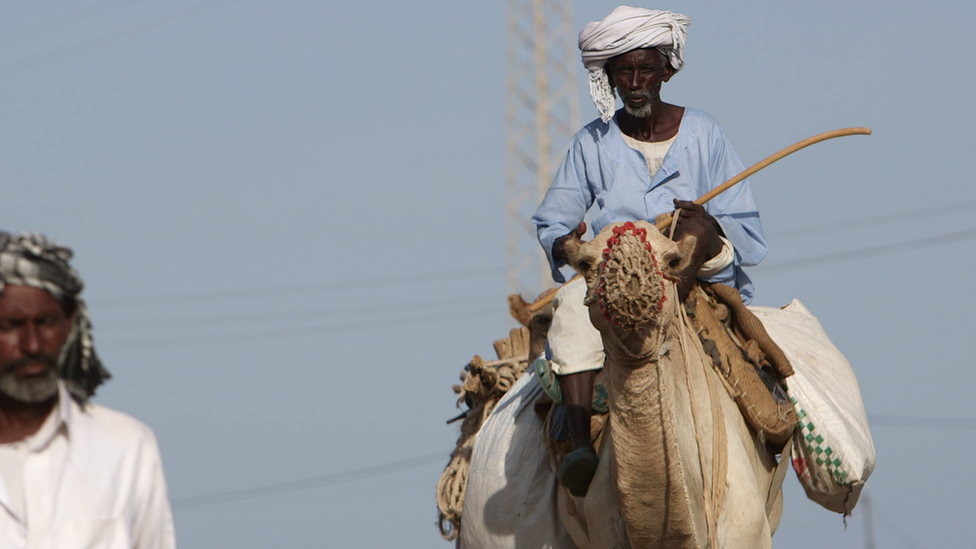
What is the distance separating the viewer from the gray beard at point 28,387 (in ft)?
14.6

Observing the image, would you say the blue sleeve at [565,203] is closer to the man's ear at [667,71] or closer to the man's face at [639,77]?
the man's face at [639,77]

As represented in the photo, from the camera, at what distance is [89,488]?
14.7 ft

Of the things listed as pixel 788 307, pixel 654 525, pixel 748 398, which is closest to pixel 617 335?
pixel 654 525

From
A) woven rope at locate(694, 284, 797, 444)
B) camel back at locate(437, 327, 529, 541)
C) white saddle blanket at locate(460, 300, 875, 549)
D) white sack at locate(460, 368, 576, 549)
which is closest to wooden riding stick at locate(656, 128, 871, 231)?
woven rope at locate(694, 284, 797, 444)

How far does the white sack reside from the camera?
840 cm

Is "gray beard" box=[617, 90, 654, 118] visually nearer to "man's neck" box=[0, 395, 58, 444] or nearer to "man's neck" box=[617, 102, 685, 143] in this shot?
"man's neck" box=[617, 102, 685, 143]

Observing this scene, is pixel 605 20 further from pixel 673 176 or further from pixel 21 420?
pixel 21 420

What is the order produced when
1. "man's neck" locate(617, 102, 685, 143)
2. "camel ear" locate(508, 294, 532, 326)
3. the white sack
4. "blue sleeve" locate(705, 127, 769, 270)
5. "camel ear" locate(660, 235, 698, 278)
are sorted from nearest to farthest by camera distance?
"camel ear" locate(660, 235, 698, 278), "blue sleeve" locate(705, 127, 769, 270), the white sack, "man's neck" locate(617, 102, 685, 143), "camel ear" locate(508, 294, 532, 326)

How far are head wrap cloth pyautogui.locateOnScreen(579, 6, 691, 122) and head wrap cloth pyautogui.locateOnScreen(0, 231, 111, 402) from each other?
13.9 feet

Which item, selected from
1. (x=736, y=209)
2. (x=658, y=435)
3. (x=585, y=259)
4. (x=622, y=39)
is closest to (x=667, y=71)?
(x=622, y=39)

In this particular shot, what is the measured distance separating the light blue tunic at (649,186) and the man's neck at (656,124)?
0.05 metres

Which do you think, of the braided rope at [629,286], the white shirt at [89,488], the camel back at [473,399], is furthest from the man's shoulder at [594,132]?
the white shirt at [89,488]

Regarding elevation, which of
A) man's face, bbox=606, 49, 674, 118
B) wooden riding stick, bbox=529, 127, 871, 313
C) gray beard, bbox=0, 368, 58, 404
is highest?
man's face, bbox=606, 49, 674, 118

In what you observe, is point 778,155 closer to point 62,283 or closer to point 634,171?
point 634,171
